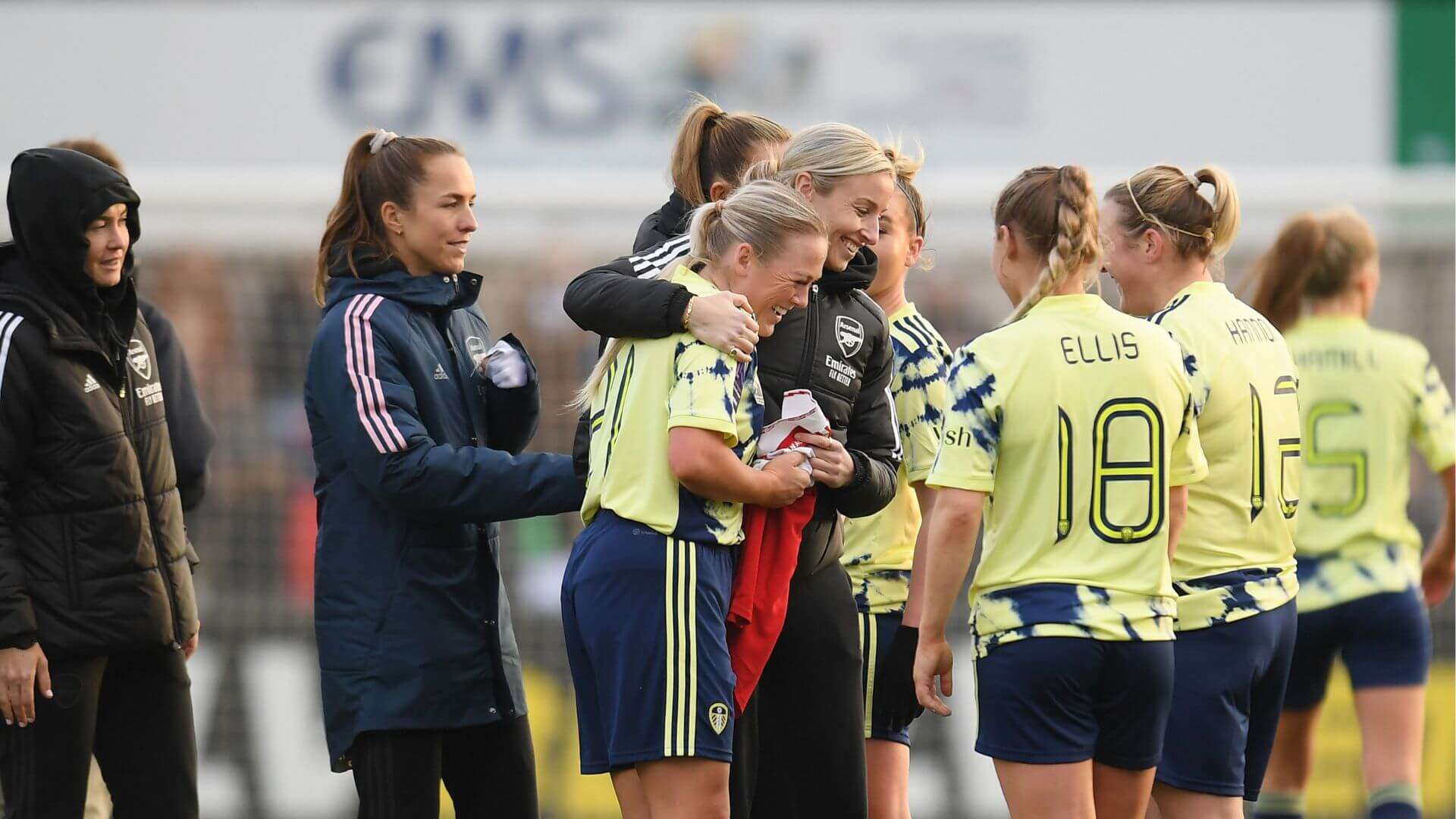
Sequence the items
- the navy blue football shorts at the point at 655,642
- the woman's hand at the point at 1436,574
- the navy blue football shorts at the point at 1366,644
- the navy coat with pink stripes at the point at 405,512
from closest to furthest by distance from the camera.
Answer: the navy blue football shorts at the point at 655,642 → the navy coat with pink stripes at the point at 405,512 → the navy blue football shorts at the point at 1366,644 → the woman's hand at the point at 1436,574

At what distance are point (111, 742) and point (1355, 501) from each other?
11.9ft

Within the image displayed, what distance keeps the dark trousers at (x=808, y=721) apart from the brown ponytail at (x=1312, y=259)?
96.4 inches

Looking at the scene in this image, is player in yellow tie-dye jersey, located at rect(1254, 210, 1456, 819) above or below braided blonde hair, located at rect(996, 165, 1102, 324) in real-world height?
below

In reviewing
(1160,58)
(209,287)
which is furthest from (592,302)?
(1160,58)

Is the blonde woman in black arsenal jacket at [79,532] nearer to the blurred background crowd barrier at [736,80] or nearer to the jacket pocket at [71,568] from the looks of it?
the jacket pocket at [71,568]

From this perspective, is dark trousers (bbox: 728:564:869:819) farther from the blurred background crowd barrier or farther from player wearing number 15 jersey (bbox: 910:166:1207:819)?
the blurred background crowd barrier

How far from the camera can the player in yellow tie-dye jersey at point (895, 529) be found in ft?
12.8

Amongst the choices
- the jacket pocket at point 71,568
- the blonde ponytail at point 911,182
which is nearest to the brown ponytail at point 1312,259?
the blonde ponytail at point 911,182

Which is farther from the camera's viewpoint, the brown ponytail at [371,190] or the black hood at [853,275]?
the brown ponytail at [371,190]

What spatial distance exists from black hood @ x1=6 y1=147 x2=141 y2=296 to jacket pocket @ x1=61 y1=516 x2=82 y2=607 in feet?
1.82

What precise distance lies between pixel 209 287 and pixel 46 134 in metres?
5.61

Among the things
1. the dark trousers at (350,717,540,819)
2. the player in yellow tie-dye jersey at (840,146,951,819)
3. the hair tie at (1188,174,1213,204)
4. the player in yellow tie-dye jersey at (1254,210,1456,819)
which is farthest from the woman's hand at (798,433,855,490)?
the player in yellow tie-dye jersey at (1254,210,1456,819)

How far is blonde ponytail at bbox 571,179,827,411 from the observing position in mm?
3152

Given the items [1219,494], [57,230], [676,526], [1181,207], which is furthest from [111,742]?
[1181,207]
